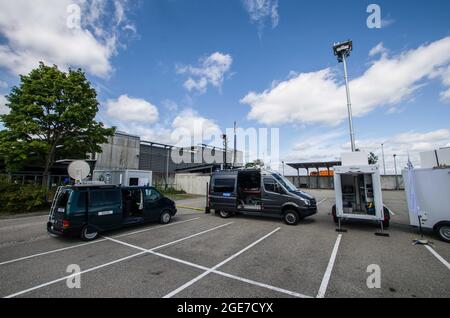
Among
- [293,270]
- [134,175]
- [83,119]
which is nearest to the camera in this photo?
[293,270]

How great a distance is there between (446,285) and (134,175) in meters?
20.0

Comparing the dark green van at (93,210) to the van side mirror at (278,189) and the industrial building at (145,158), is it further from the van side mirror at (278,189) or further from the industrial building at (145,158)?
the industrial building at (145,158)

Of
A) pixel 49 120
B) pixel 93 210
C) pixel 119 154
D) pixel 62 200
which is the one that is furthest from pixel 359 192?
pixel 119 154

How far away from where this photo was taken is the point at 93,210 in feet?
23.0

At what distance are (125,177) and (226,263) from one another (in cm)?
1626

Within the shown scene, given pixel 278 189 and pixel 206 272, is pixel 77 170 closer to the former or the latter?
pixel 206 272

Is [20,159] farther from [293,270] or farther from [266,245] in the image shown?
[293,270]

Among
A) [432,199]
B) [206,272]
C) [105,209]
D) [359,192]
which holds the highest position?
[359,192]

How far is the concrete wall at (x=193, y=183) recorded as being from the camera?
91.2 feet

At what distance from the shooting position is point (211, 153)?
4759 centimetres

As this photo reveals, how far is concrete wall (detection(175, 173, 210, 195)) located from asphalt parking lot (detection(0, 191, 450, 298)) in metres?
19.6

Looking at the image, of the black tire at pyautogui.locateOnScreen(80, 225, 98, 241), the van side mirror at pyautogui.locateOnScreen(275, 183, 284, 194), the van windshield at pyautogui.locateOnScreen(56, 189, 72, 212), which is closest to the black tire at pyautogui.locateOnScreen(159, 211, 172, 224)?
Result: the black tire at pyautogui.locateOnScreen(80, 225, 98, 241)

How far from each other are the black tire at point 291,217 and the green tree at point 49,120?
15.1 meters
